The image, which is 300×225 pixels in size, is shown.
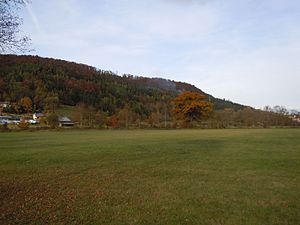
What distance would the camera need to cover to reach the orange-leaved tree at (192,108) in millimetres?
86500

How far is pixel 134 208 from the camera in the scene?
866cm

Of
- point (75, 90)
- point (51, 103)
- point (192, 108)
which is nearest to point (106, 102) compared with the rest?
point (75, 90)

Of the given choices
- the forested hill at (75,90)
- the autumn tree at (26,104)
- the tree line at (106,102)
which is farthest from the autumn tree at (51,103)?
the autumn tree at (26,104)

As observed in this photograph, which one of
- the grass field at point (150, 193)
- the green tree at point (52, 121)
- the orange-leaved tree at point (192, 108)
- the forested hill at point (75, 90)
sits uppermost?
the forested hill at point (75, 90)

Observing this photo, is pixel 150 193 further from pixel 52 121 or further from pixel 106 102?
pixel 106 102

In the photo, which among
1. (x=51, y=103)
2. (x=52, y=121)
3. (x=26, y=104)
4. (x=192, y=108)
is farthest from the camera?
(x=26, y=104)

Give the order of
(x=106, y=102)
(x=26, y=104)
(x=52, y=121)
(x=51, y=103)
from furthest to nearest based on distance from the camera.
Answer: (x=106, y=102), (x=26, y=104), (x=51, y=103), (x=52, y=121)

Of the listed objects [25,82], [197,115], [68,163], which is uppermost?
[25,82]

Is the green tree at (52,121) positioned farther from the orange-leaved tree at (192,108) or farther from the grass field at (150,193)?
the grass field at (150,193)

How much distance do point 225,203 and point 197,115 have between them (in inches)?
3146

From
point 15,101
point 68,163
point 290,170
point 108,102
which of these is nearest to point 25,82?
point 15,101

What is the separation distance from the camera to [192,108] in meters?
86.4

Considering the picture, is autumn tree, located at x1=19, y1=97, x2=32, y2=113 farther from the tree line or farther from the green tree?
the green tree

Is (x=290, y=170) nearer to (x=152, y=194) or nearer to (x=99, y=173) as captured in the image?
(x=152, y=194)
